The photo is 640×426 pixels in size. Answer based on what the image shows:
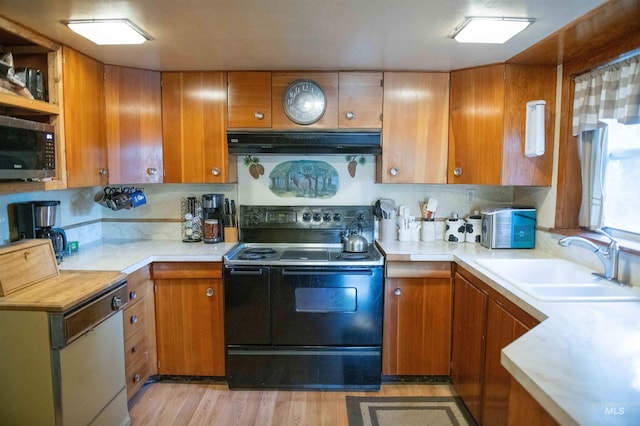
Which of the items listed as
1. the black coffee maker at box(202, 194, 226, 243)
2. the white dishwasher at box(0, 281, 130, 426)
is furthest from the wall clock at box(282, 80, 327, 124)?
the white dishwasher at box(0, 281, 130, 426)

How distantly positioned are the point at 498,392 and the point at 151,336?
2.06m

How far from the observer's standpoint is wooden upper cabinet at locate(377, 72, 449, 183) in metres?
2.62

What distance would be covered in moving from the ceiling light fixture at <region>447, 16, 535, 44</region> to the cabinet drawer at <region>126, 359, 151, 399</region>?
255 centimetres

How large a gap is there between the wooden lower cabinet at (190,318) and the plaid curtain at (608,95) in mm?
2334

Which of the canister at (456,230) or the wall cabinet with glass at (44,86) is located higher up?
the wall cabinet with glass at (44,86)

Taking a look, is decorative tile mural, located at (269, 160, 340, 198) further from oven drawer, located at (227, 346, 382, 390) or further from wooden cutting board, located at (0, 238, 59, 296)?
wooden cutting board, located at (0, 238, 59, 296)

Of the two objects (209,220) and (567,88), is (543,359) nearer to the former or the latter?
(567,88)

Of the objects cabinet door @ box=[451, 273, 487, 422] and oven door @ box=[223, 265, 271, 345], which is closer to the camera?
cabinet door @ box=[451, 273, 487, 422]

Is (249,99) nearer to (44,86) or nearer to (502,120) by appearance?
(44,86)

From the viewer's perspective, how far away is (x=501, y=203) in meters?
2.97

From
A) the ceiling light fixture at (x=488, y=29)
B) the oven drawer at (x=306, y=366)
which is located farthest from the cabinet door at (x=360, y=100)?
the oven drawer at (x=306, y=366)

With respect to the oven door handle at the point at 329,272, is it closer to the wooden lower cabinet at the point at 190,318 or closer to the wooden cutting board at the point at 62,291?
the wooden lower cabinet at the point at 190,318

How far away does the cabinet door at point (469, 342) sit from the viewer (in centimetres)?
208

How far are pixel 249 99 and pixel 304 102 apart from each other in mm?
375
